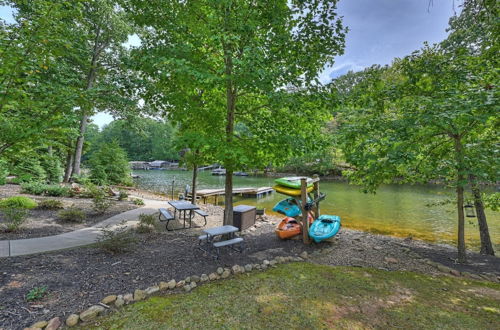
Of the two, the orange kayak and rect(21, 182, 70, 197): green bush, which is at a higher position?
rect(21, 182, 70, 197): green bush

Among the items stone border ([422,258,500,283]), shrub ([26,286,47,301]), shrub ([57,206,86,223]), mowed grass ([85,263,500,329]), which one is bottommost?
stone border ([422,258,500,283])

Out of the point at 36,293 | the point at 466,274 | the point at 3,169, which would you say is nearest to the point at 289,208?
the point at 466,274

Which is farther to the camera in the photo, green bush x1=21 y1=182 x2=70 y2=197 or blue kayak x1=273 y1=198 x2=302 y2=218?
green bush x1=21 y1=182 x2=70 y2=197

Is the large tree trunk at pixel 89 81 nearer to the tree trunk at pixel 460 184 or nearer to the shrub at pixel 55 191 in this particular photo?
the shrub at pixel 55 191

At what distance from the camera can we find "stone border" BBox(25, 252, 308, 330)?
2.82 metres

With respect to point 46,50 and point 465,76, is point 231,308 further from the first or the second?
point 465,76

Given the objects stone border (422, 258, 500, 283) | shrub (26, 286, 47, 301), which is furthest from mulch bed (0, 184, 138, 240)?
stone border (422, 258, 500, 283)

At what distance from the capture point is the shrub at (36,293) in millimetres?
3172

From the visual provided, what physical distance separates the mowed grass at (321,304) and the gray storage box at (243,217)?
9.17ft

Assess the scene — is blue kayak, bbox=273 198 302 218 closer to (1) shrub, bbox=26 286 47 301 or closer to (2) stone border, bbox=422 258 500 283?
(2) stone border, bbox=422 258 500 283

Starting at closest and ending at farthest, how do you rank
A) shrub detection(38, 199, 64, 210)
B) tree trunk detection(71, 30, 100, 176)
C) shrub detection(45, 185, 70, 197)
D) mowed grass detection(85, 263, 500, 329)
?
mowed grass detection(85, 263, 500, 329) → shrub detection(38, 199, 64, 210) → shrub detection(45, 185, 70, 197) → tree trunk detection(71, 30, 100, 176)

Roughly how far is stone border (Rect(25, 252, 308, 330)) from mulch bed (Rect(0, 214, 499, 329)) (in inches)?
6.3

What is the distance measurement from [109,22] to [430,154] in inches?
710

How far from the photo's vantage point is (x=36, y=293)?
3.21m
